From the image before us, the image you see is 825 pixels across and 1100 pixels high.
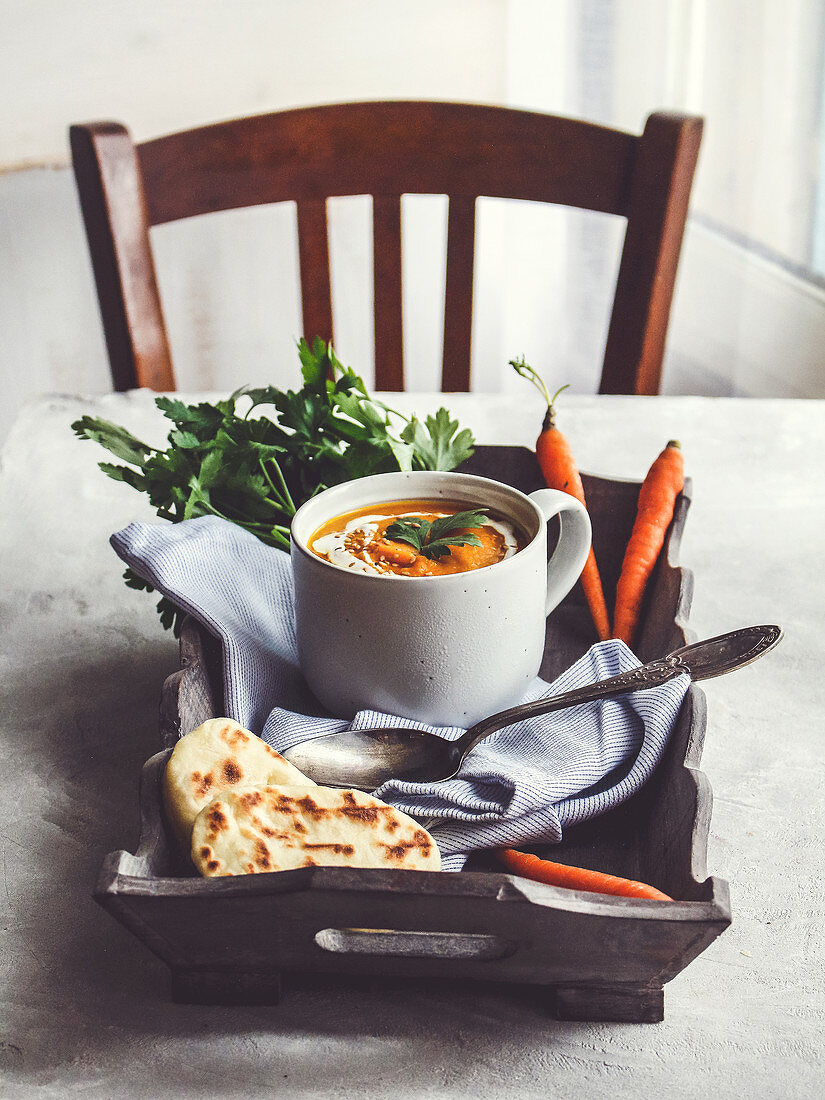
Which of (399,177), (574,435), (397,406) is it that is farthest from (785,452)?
(399,177)

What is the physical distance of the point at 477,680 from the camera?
597 mm

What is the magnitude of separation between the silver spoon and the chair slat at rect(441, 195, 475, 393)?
85 centimetres

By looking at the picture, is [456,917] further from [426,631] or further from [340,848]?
[426,631]

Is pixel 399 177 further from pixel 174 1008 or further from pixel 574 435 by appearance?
pixel 174 1008

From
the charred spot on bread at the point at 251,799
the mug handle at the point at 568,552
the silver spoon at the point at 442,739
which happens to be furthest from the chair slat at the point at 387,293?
the charred spot on bread at the point at 251,799

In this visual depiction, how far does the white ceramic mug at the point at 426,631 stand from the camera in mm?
567

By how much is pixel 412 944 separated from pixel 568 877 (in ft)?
0.34

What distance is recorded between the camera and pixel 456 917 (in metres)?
0.42

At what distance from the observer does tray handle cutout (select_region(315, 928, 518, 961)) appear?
1.44ft

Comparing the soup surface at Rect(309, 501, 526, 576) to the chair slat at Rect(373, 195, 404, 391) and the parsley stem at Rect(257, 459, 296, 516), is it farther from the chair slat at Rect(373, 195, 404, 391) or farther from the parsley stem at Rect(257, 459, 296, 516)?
the chair slat at Rect(373, 195, 404, 391)

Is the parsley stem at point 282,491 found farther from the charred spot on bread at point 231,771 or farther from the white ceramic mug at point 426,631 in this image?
the charred spot on bread at point 231,771

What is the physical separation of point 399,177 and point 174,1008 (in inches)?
44.2

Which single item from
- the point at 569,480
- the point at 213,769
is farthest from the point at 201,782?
the point at 569,480

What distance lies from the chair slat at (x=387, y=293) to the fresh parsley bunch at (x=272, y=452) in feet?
1.97
